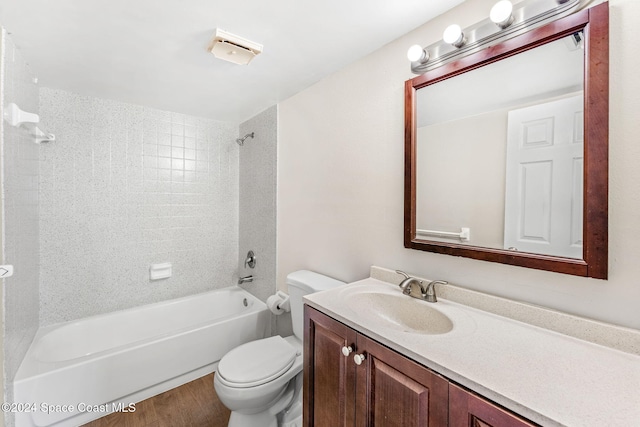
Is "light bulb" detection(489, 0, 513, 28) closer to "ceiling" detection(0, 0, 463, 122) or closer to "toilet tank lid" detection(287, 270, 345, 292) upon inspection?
"ceiling" detection(0, 0, 463, 122)

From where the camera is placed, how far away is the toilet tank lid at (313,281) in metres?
1.66

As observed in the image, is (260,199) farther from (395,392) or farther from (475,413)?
(475,413)

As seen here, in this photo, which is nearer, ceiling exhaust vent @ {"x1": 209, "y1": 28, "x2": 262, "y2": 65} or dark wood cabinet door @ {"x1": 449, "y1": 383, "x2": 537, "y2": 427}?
dark wood cabinet door @ {"x1": 449, "y1": 383, "x2": 537, "y2": 427}

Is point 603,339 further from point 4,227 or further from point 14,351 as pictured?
point 14,351

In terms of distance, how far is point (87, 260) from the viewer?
2.18 meters

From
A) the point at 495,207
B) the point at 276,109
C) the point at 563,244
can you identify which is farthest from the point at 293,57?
the point at 563,244

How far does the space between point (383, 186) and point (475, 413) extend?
105 cm

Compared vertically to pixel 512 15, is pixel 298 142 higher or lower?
lower

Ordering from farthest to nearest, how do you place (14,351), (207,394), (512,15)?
(207,394) → (14,351) → (512,15)

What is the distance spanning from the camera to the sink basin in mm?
1104

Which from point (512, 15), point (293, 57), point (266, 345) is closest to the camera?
point (512, 15)

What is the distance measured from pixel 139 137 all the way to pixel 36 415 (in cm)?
202

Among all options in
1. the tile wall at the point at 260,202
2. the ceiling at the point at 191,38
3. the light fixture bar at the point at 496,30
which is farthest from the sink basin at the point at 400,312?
the ceiling at the point at 191,38

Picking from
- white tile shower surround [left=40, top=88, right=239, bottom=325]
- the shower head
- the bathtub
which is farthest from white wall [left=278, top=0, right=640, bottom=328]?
white tile shower surround [left=40, top=88, right=239, bottom=325]
